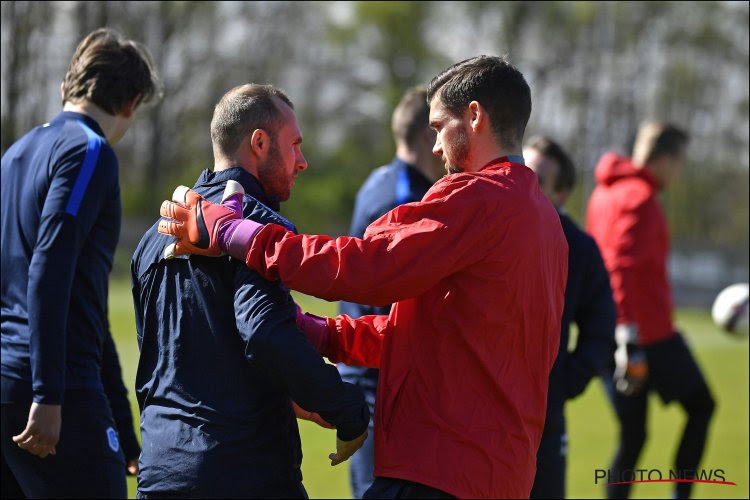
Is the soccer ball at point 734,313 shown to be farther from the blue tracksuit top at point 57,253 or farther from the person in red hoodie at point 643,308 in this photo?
the blue tracksuit top at point 57,253

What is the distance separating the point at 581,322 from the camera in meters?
4.93

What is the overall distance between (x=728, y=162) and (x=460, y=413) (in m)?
32.5

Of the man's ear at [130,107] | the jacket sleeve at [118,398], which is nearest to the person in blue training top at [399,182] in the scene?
the jacket sleeve at [118,398]

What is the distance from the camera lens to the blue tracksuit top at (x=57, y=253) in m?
3.62

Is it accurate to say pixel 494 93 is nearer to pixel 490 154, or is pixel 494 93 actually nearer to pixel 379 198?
pixel 490 154

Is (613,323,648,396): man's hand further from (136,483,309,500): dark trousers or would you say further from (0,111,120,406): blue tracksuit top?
(136,483,309,500): dark trousers

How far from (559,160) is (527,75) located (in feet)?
81.8

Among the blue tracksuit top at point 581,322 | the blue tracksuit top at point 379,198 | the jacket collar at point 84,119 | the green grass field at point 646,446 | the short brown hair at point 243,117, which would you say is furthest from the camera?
the green grass field at point 646,446

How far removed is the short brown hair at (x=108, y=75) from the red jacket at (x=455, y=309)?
151 cm

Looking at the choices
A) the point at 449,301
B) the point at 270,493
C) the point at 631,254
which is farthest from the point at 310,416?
the point at 631,254

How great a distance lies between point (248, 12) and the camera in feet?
107

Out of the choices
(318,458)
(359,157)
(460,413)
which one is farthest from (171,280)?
(359,157)

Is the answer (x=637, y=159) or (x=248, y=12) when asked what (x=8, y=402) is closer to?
(x=637, y=159)

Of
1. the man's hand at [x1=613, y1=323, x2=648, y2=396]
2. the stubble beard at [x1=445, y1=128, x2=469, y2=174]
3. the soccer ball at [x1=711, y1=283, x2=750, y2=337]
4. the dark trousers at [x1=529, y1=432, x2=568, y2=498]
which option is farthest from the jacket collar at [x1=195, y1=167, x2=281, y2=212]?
the soccer ball at [x1=711, y1=283, x2=750, y2=337]
